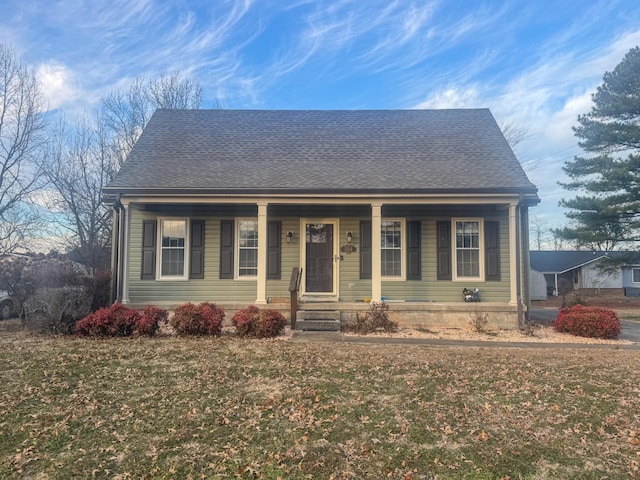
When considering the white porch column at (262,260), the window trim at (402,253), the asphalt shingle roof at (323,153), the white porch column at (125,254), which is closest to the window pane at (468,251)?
the window trim at (402,253)

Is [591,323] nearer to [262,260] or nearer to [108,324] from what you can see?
[262,260]

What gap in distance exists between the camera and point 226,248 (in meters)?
10.9

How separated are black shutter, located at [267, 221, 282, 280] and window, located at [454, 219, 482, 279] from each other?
474 centimetres

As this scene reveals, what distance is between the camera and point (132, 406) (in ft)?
14.0

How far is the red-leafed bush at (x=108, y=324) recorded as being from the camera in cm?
773

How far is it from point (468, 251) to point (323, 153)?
4.90 m

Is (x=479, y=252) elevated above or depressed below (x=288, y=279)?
above

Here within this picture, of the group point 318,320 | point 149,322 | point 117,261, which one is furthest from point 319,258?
point 117,261

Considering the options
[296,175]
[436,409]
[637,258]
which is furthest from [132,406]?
[637,258]

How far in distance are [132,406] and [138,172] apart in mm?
7935

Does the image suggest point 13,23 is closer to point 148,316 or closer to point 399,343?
point 148,316

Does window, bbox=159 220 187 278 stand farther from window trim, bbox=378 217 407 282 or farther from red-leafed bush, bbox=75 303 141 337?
window trim, bbox=378 217 407 282

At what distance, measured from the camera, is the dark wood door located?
36.3 feet

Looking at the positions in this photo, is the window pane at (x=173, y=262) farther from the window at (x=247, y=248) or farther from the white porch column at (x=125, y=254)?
the window at (x=247, y=248)
